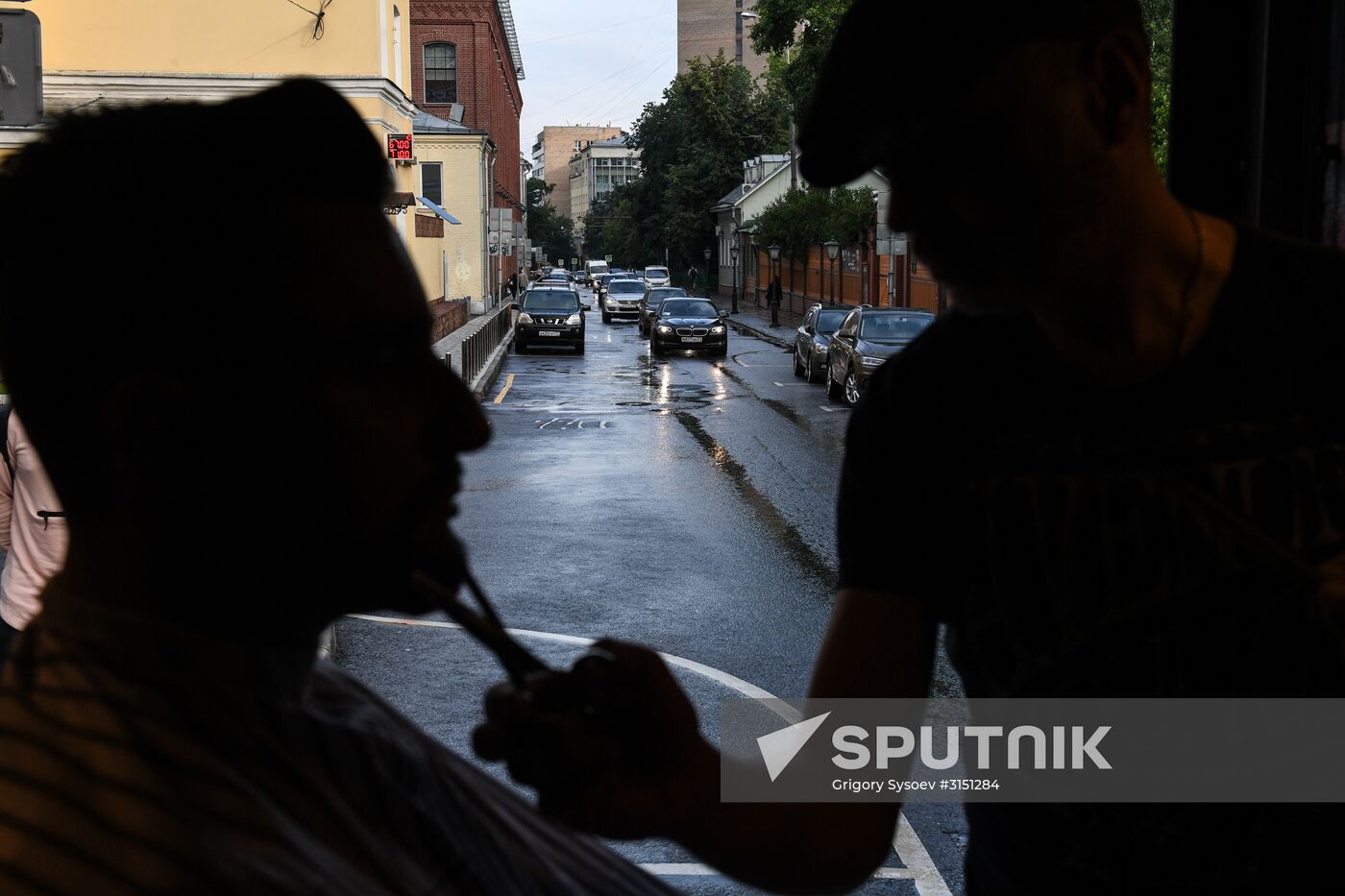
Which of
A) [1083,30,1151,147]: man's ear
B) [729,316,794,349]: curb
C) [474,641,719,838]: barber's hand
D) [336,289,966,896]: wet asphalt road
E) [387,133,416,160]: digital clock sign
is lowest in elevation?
[336,289,966,896]: wet asphalt road

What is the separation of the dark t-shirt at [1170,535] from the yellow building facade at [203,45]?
2885 centimetres

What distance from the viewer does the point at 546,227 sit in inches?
5886

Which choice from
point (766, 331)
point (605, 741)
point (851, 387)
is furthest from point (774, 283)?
point (605, 741)

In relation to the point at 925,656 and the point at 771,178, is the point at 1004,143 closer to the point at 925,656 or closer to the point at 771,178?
the point at 925,656

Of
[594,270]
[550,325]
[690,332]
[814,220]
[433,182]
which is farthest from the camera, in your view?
[594,270]

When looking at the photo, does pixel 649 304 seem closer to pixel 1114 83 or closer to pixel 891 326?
pixel 891 326

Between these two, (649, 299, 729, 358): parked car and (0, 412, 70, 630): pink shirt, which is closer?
(0, 412, 70, 630): pink shirt

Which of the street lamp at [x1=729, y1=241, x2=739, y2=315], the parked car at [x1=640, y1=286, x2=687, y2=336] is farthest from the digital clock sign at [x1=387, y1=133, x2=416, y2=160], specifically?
the street lamp at [x1=729, y1=241, x2=739, y2=315]

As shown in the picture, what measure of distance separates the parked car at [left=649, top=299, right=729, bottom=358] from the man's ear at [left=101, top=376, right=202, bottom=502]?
119 feet

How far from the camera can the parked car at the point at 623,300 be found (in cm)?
5731

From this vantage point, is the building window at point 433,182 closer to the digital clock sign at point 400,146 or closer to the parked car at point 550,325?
the parked car at point 550,325

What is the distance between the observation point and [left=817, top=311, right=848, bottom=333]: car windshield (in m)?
29.6

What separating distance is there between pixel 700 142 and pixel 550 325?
158 feet

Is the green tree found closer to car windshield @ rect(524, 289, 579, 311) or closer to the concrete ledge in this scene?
the concrete ledge
